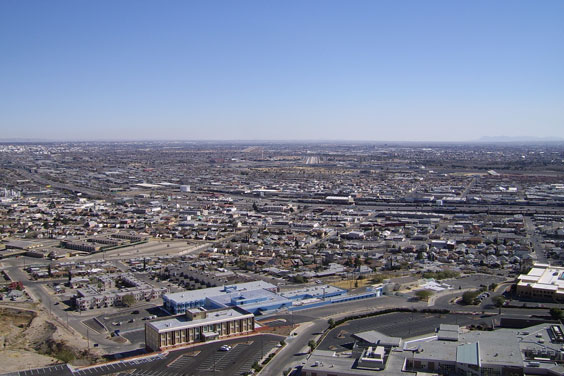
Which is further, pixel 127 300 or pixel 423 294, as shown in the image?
pixel 423 294

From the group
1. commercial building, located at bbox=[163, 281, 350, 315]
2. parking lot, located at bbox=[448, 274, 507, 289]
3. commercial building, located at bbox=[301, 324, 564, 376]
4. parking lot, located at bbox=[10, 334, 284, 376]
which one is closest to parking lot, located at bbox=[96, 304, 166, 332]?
commercial building, located at bbox=[163, 281, 350, 315]

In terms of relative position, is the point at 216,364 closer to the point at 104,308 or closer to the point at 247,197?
the point at 104,308

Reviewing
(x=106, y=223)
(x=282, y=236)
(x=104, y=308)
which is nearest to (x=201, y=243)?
(x=282, y=236)

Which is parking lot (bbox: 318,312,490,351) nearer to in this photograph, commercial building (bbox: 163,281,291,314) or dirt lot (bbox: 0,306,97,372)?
commercial building (bbox: 163,281,291,314)

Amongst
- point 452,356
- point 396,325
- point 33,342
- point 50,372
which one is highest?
point 452,356

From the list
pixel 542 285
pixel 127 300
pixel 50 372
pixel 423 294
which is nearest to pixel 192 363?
pixel 50 372

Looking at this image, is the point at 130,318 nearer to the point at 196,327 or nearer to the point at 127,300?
the point at 127,300
